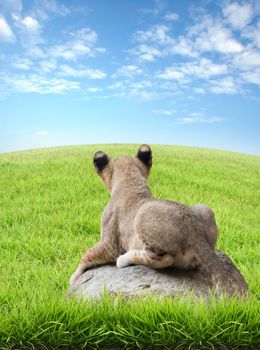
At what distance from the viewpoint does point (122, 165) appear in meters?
5.46

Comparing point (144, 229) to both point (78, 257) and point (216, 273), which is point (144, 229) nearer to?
point (216, 273)

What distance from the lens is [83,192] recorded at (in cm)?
1264

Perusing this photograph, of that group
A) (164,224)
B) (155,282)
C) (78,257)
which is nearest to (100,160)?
(164,224)

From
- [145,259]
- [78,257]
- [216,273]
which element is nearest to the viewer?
[216,273]

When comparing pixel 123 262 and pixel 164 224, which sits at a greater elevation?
pixel 164 224

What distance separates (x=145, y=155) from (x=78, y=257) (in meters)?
3.05

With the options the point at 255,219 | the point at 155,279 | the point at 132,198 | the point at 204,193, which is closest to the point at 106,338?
the point at 155,279

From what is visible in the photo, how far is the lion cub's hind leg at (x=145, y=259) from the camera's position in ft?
14.2

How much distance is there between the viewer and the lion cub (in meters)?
4.26

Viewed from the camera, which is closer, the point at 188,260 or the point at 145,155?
the point at 188,260

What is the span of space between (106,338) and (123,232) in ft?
4.57

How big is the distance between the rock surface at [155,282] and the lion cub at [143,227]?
0.27 feet

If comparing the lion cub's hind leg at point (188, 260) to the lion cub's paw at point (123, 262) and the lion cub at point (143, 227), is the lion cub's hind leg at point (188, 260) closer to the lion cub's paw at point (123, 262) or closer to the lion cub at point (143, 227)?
the lion cub at point (143, 227)

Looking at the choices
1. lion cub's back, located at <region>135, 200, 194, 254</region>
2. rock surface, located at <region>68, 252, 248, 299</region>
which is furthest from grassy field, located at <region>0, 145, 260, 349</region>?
lion cub's back, located at <region>135, 200, 194, 254</region>
